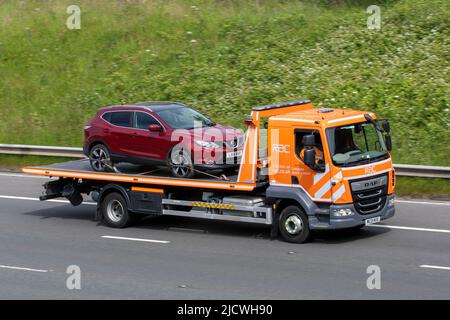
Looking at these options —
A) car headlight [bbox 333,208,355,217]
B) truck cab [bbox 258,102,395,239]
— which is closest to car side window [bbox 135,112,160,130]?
truck cab [bbox 258,102,395,239]

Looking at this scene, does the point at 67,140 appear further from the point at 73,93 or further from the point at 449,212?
the point at 449,212

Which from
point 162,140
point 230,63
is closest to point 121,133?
point 162,140

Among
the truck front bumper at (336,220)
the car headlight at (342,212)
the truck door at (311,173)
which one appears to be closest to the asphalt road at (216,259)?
the truck front bumper at (336,220)

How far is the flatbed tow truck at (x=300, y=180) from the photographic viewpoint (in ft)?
48.7

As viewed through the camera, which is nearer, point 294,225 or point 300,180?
point 300,180

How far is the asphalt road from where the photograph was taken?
1268cm

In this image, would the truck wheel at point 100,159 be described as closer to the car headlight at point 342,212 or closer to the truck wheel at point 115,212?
the truck wheel at point 115,212

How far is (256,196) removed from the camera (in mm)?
15773

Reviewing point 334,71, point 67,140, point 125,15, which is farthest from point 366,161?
point 125,15

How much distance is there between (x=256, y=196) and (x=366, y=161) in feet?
6.83

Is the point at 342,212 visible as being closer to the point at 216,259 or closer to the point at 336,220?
the point at 336,220

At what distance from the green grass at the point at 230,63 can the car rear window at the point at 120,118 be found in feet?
22.8

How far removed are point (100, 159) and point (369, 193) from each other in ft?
18.4

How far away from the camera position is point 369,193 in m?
15.2
